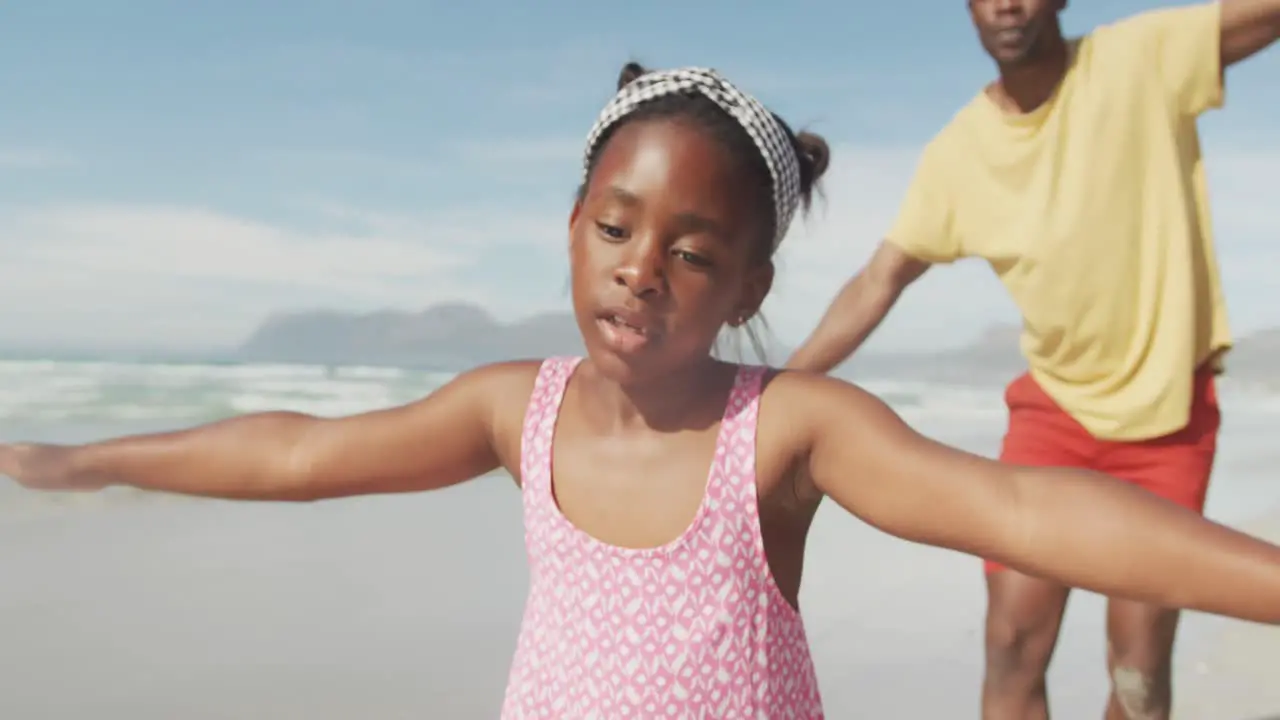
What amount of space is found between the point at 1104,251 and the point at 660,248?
150cm

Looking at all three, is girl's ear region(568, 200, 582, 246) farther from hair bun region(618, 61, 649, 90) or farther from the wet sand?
the wet sand

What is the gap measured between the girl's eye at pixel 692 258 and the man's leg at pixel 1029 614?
1531 mm

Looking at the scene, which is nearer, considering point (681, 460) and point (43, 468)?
point (681, 460)

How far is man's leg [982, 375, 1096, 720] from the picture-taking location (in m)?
2.96

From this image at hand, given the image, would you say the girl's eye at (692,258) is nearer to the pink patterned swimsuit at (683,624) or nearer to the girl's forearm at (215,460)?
the pink patterned swimsuit at (683,624)

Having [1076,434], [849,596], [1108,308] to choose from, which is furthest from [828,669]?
[1108,308]

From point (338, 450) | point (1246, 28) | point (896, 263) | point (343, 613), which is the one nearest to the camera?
point (338, 450)

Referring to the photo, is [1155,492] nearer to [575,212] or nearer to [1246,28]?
[1246,28]

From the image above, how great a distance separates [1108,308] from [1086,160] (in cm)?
33

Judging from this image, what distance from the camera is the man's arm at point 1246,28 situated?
272 centimetres

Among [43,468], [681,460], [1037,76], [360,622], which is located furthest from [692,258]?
[360,622]

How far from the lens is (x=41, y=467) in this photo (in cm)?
210

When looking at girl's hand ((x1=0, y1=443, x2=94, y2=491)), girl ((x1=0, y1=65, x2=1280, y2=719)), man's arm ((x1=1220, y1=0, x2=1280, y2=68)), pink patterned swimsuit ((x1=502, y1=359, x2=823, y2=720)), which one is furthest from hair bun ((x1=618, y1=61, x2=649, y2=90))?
man's arm ((x1=1220, y1=0, x2=1280, y2=68))

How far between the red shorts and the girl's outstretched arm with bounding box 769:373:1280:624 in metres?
1.29
